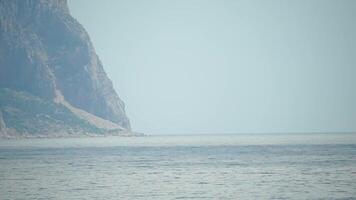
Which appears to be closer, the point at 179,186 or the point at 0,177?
the point at 179,186

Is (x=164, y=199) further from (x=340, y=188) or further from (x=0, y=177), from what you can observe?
(x=0, y=177)

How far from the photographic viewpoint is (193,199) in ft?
237

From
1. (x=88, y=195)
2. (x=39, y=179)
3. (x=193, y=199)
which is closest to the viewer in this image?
(x=193, y=199)

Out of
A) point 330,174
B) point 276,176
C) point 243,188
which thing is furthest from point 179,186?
point 330,174

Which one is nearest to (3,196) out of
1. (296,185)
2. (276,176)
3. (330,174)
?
(296,185)

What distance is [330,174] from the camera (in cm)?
10412

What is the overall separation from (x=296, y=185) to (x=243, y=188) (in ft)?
25.8

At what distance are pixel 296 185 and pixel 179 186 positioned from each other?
53.1ft

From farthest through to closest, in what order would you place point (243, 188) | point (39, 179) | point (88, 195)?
point (39, 179)
point (243, 188)
point (88, 195)

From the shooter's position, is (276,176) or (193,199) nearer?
(193,199)

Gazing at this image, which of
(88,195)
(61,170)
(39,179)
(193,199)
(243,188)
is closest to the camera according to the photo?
(193,199)

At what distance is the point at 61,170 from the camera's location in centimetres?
12044

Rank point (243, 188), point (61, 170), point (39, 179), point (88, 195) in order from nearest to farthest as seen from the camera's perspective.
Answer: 1. point (88, 195)
2. point (243, 188)
3. point (39, 179)
4. point (61, 170)

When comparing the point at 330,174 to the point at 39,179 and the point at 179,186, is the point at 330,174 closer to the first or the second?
the point at 179,186
